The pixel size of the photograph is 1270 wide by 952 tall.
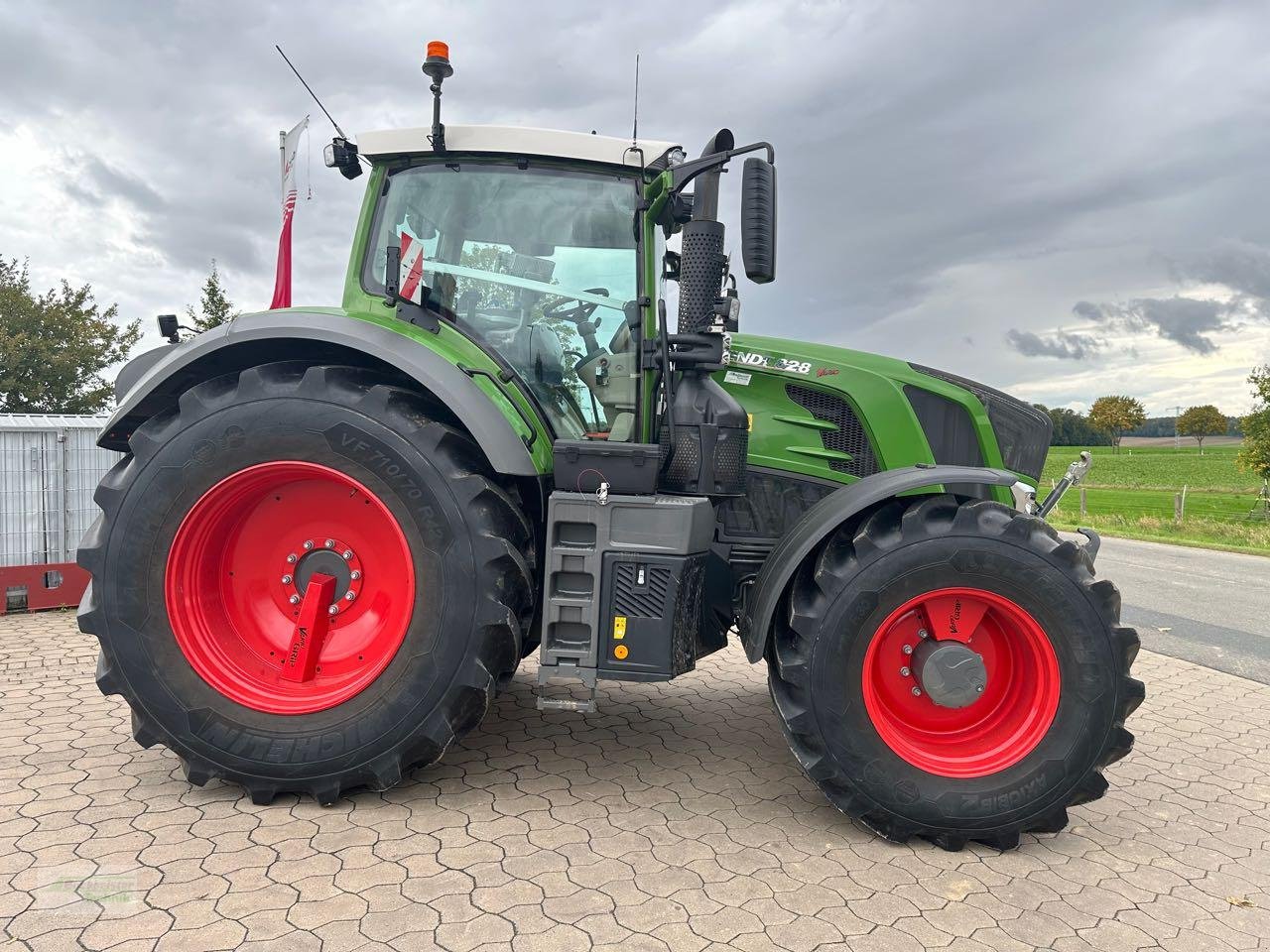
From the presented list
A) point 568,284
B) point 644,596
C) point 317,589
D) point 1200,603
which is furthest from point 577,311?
point 1200,603

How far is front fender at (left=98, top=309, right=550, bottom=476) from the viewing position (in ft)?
10.7

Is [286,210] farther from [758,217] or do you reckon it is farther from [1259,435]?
[1259,435]

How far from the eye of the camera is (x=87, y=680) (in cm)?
495

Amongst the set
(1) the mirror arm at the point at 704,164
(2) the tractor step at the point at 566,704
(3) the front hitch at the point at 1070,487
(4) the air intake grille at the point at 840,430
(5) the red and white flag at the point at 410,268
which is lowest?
(2) the tractor step at the point at 566,704

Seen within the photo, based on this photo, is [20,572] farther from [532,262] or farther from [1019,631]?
[1019,631]

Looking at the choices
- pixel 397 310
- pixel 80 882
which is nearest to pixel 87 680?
pixel 80 882

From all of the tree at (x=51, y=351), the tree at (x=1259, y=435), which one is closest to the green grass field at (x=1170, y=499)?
the tree at (x=1259, y=435)

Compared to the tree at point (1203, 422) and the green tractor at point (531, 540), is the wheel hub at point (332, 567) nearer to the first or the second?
the green tractor at point (531, 540)

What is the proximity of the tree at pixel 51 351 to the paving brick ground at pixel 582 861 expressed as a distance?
24.2m

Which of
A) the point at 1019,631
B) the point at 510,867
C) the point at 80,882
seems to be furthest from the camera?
the point at 1019,631

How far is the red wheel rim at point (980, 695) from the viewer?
3184mm

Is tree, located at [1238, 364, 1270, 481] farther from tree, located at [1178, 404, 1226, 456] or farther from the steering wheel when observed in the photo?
tree, located at [1178, 404, 1226, 456]

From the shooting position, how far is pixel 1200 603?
9.55m

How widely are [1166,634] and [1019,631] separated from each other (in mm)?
5680
